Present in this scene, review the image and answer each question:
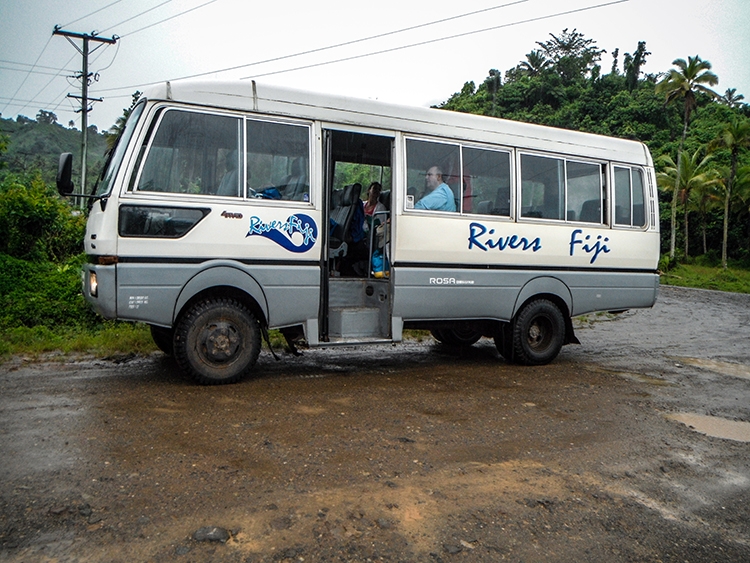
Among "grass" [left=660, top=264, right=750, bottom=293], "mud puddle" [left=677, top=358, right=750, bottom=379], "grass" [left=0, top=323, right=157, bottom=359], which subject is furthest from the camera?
"grass" [left=660, top=264, right=750, bottom=293]

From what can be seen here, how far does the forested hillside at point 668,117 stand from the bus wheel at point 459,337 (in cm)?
3287

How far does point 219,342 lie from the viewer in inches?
246

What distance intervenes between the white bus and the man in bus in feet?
0.08

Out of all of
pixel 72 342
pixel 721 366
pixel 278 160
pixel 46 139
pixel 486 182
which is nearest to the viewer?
pixel 278 160

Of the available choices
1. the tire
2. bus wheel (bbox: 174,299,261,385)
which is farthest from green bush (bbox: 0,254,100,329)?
bus wheel (bbox: 174,299,261,385)

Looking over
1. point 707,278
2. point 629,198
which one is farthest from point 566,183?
point 707,278

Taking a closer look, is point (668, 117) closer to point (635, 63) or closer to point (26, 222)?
point (635, 63)

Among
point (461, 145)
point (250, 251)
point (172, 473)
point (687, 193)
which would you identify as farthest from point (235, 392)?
point (687, 193)

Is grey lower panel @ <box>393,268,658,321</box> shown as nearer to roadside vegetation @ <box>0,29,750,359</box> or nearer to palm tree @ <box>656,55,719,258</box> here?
roadside vegetation @ <box>0,29,750,359</box>

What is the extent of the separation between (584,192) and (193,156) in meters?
5.17

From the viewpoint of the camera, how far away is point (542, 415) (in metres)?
5.80

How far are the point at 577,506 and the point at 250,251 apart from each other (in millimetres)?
3852

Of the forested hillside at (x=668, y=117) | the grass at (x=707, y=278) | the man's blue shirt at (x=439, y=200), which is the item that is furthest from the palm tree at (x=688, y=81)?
the man's blue shirt at (x=439, y=200)

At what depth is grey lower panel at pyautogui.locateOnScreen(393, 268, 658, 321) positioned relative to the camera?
726cm
